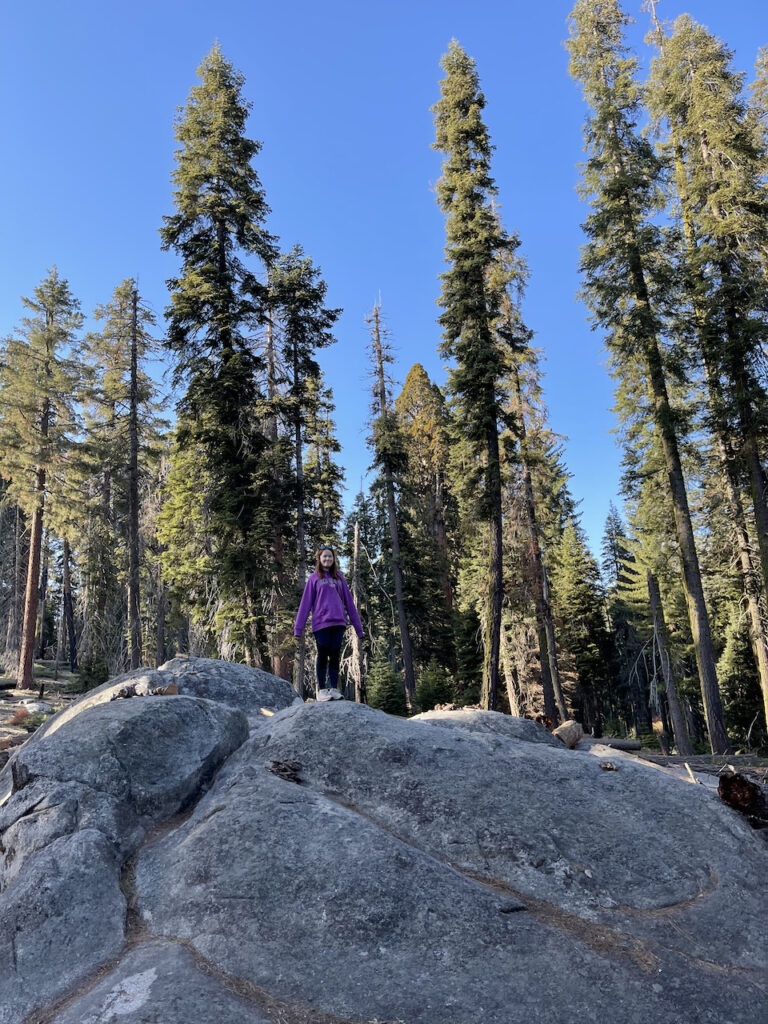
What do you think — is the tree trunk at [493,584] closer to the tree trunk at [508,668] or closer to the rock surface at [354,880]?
the rock surface at [354,880]

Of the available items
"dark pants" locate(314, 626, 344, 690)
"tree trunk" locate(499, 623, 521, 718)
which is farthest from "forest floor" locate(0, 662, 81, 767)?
"tree trunk" locate(499, 623, 521, 718)

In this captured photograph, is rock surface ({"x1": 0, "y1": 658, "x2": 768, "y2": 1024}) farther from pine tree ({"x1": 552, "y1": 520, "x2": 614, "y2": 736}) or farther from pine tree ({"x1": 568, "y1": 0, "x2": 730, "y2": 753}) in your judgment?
pine tree ({"x1": 552, "y1": 520, "x2": 614, "y2": 736})

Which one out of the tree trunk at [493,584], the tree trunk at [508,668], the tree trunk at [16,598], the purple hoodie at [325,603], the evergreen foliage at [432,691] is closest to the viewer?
the purple hoodie at [325,603]

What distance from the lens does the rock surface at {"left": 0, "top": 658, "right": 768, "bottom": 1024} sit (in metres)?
Answer: 3.72

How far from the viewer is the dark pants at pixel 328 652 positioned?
816cm

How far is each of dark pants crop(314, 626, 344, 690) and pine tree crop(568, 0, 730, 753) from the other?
10.2 metres

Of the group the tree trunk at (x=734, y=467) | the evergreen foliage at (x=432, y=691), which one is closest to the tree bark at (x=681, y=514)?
the tree trunk at (x=734, y=467)

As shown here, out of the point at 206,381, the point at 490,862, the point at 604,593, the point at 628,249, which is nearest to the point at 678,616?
the point at 604,593

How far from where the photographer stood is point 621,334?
1631cm

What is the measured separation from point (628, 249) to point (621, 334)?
226cm

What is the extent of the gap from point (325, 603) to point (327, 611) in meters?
0.12

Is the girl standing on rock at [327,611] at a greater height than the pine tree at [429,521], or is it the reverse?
the pine tree at [429,521]

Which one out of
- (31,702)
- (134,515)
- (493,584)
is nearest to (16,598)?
(31,702)

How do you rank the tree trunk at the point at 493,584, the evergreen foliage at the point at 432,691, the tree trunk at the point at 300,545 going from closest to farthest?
the tree trunk at the point at 493,584 < the tree trunk at the point at 300,545 < the evergreen foliage at the point at 432,691
